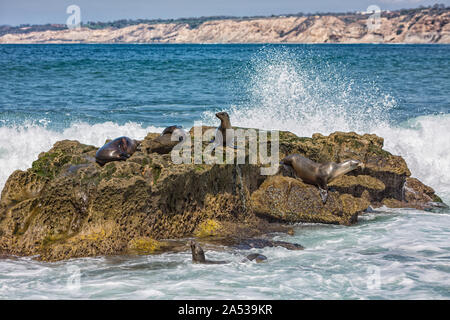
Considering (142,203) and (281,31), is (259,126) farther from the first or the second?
(281,31)

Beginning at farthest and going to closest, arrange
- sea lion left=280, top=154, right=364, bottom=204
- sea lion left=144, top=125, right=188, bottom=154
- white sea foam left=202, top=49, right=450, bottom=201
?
1. white sea foam left=202, top=49, right=450, bottom=201
2. sea lion left=144, top=125, right=188, bottom=154
3. sea lion left=280, top=154, right=364, bottom=204

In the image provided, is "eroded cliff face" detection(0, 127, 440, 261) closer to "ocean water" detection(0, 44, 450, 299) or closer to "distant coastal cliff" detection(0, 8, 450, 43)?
"ocean water" detection(0, 44, 450, 299)

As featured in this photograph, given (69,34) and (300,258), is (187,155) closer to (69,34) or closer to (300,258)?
(300,258)

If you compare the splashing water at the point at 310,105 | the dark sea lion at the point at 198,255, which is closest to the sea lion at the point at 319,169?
the dark sea lion at the point at 198,255

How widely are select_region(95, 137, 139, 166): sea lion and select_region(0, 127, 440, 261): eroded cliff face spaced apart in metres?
0.17

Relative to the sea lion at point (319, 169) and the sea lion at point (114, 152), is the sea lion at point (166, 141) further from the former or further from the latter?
the sea lion at point (319, 169)

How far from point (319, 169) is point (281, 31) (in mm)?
107617

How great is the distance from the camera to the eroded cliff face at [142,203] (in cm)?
697

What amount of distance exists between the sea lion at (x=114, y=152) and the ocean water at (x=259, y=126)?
1.55m

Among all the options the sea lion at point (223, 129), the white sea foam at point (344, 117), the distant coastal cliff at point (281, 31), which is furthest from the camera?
the distant coastal cliff at point (281, 31)

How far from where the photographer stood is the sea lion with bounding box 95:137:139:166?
25.0 ft

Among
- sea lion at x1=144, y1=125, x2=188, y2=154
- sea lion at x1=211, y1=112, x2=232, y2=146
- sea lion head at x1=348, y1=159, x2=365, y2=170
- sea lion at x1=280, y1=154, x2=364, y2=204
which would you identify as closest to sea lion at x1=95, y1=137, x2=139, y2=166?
sea lion at x1=144, y1=125, x2=188, y2=154

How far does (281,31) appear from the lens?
112 meters
